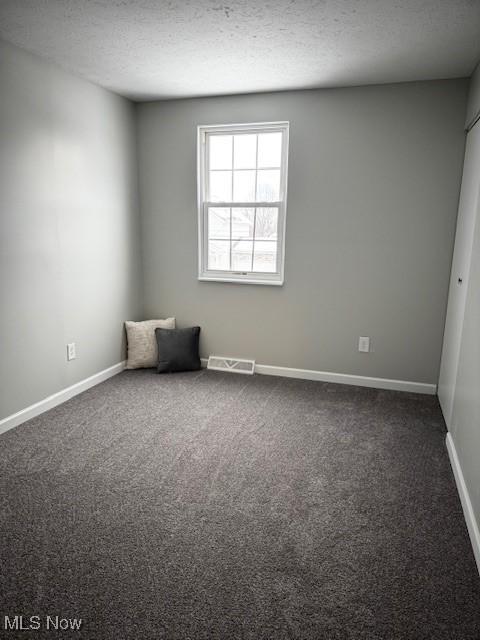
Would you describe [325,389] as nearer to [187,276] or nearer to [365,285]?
[365,285]

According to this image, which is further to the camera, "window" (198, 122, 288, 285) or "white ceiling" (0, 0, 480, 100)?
"window" (198, 122, 288, 285)

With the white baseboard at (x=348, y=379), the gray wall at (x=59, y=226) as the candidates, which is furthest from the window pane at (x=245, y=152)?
the white baseboard at (x=348, y=379)

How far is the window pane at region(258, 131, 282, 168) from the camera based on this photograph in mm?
3768

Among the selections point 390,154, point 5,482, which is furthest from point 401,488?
point 390,154

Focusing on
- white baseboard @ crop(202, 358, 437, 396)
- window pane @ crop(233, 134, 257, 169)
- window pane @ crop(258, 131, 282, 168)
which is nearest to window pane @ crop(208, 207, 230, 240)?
window pane @ crop(233, 134, 257, 169)

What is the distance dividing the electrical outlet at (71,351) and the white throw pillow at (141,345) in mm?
675

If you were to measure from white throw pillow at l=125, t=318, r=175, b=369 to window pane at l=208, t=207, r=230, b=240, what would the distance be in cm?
106

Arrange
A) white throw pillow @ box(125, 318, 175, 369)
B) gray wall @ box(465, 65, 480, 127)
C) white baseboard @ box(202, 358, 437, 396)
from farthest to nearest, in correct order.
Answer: white throw pillow @ box(125, 318, 175, 369)
white baseboard @ box(202, 358, 437, 396)
gray wall @ box(465, 65, 480, 127)

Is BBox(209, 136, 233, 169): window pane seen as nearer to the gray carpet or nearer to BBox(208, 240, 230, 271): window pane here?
BBox(208, 240, 230, 271): window pane

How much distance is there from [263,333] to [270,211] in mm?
1112

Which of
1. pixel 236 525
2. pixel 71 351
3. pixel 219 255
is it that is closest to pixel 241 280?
pixel 219 255

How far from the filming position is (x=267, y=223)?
12.8 ft

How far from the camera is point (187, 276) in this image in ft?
13.8

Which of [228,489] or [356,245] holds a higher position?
[356,245]
